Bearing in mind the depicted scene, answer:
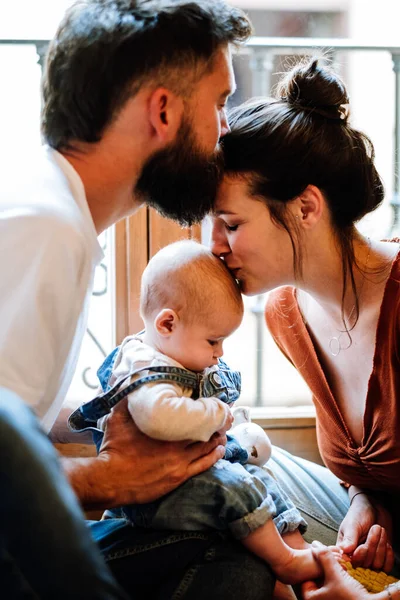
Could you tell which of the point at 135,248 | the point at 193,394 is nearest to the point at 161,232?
the point at 135,248

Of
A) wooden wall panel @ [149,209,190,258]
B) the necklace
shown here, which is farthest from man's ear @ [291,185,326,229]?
wooden wall panel @ [149,209,190,258]

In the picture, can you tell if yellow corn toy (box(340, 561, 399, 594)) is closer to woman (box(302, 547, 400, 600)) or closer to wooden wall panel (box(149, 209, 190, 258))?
woman (box(302, 547, 400, 600))

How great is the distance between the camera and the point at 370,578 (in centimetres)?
163

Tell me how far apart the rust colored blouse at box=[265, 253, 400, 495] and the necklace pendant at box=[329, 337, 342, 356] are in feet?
0.14

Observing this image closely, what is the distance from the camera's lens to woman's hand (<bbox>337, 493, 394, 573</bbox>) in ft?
5.57

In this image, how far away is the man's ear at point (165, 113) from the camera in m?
1.53

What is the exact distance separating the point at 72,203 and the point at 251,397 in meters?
1.25

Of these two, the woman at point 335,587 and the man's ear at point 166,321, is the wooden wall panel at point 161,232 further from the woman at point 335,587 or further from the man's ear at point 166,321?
the woman at point 335,587

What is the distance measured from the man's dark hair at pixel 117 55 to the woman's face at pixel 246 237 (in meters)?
0.25

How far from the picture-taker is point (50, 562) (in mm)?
800

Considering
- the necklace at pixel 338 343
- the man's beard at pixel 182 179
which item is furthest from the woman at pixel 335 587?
the man's beard at pixel 182 179

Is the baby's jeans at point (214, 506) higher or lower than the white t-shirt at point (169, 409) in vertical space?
lower

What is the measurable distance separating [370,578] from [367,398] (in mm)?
375

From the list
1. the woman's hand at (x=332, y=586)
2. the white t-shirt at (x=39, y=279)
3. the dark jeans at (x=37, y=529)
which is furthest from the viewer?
the woman's hand at (x=332, y=586)
